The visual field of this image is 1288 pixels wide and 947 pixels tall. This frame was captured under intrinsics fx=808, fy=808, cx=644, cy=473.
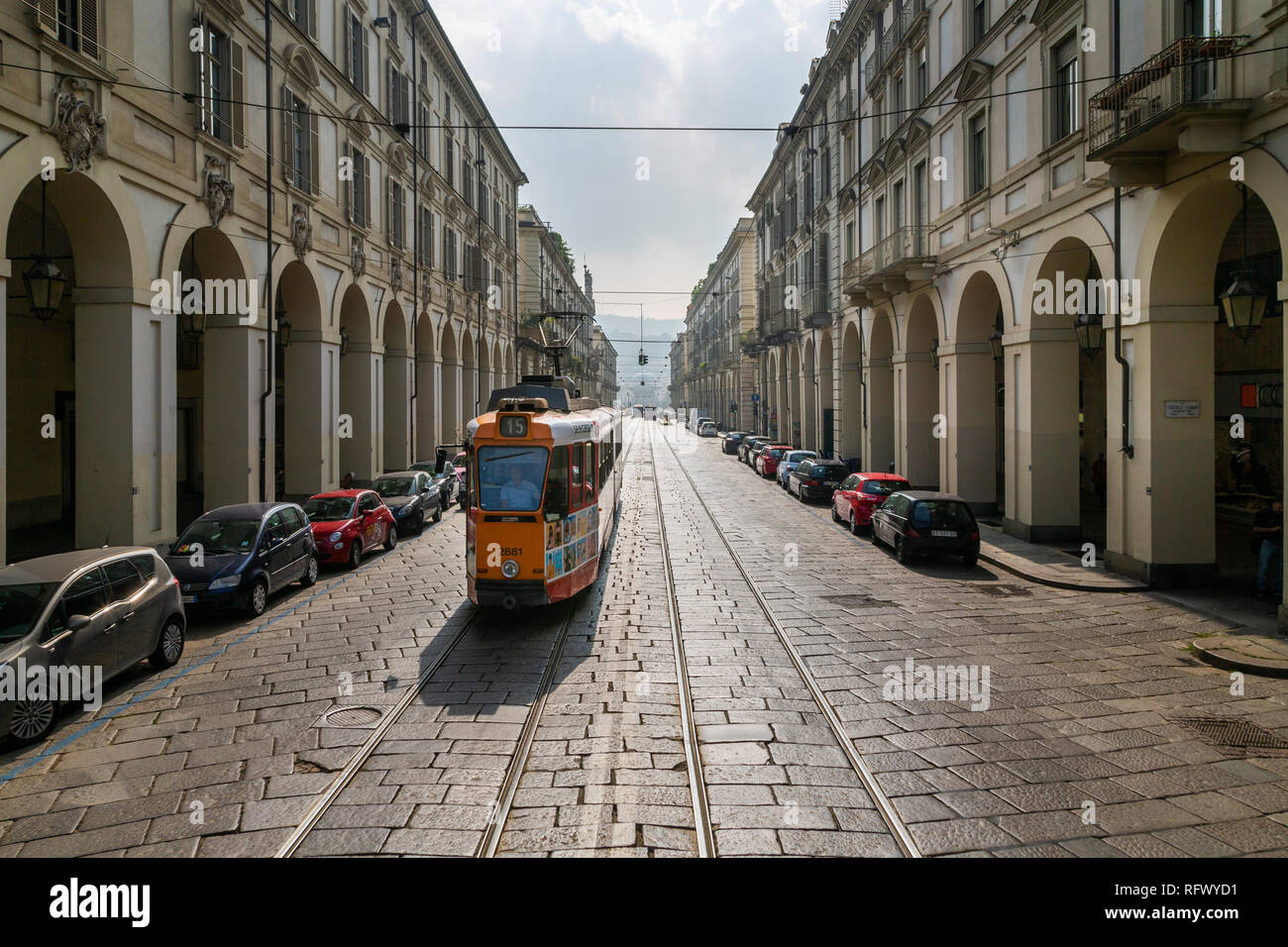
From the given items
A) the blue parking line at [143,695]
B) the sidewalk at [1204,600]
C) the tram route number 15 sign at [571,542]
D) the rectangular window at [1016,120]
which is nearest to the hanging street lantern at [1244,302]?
the sidewalk at [1204,600]

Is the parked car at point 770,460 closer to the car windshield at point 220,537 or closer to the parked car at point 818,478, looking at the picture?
the parked car at point 818,478

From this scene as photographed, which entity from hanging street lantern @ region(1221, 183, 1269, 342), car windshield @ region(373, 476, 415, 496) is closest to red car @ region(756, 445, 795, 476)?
car windshield @ region(373, 476, 415, 496)

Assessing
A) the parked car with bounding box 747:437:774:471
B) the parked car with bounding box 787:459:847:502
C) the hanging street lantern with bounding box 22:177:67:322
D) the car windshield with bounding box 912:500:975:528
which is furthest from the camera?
the parked car with bounding box 747:437:774:471

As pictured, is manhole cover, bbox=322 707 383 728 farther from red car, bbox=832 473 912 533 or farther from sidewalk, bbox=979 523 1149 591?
red car, bbox=832 473 912 533

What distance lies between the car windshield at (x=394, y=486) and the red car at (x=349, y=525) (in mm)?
3004

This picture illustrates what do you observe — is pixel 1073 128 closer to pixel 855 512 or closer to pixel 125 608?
pixel 855 512

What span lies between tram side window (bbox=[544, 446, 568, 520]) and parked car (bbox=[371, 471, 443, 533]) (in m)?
9.84

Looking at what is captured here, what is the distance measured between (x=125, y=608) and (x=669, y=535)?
472 inches

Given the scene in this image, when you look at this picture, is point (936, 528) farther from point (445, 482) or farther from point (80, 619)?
point (445, 482)

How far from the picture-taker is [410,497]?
20.8 meters

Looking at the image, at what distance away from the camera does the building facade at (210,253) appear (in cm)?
1232

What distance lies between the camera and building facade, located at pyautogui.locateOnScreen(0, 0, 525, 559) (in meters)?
12.3

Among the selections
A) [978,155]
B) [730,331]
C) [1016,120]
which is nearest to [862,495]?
[978,155]
